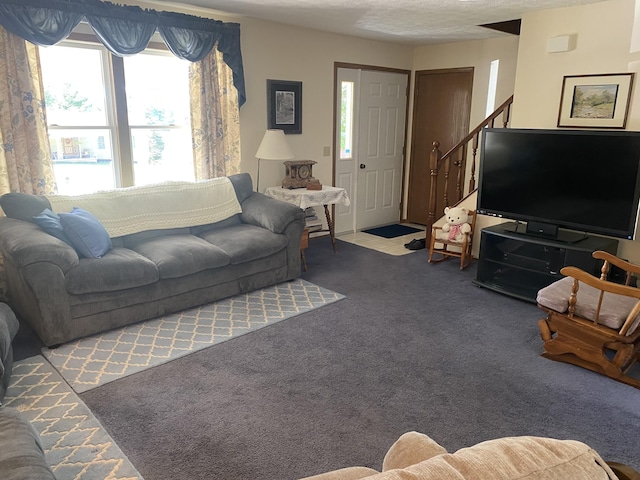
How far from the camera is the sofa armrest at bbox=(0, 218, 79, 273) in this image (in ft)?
9.53

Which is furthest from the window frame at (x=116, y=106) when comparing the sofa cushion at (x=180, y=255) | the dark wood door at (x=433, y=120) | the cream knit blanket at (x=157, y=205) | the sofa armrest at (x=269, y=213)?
the dark wood door at (x=433, y=120)

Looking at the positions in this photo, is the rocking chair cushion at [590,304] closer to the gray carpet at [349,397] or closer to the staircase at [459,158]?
the gray carpet at [349,397]

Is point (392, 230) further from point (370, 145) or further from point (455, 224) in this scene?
point (455, 224)

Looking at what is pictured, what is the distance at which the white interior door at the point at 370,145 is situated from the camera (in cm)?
595

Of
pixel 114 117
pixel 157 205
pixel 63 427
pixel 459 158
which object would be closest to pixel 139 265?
pixel 157 205

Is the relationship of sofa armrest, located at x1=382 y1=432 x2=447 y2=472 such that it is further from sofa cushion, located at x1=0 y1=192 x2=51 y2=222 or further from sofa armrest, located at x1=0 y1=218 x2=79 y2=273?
sofa cushion, located at x1=0 y1=192 x2=51 y2=222

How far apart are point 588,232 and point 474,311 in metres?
1.16

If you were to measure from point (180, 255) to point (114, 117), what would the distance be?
5.03ft

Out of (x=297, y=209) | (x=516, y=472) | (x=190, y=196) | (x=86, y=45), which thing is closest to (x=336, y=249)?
(x=297, y=209)

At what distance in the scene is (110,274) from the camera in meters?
3.19

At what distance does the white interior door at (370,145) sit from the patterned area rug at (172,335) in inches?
91.5

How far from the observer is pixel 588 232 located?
389 centimetres

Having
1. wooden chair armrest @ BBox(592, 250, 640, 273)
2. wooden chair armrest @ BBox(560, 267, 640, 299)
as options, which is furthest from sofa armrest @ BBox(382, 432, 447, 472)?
wooden chair armrest @ BBox(592, 250, 640, 273)

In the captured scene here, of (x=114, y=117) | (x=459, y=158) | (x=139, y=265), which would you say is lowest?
(x=139, y=265)
